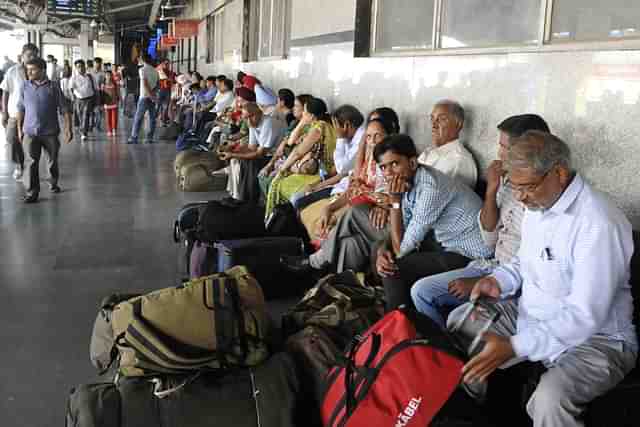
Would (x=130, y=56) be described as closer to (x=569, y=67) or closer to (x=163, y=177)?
(x=163, y=177)

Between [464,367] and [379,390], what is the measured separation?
12.0 inches

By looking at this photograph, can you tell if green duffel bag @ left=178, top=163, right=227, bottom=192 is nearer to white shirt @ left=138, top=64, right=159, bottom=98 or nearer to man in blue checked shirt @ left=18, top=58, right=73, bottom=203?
man in blue checked shirt @ left=18, top=58, right=73, bottom=203

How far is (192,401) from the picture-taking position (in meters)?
2.52

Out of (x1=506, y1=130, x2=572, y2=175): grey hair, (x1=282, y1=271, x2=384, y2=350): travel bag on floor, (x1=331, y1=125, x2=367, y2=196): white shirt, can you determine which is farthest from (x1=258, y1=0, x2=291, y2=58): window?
(x1=506, y1=130, x2=572, y2=175): grey hair

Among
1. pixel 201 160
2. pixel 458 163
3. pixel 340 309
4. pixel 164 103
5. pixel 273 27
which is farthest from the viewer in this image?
pixel 164 103

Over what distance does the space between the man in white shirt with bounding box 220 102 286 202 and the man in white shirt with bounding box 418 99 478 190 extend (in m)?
3.17

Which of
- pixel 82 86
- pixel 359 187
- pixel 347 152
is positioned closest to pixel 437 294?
pixel 359 187

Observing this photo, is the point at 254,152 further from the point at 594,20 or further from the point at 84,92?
the point at 84,92

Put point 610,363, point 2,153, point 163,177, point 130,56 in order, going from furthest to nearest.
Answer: point 130,56, point 2,153, point 163,177, point 610,363

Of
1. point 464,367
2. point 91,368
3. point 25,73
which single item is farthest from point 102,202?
point 464,367

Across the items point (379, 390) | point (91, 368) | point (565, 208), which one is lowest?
point (91, 368)

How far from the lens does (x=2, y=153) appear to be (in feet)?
38.0

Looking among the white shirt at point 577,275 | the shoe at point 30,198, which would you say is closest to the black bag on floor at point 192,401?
the white shirt at point 577,275

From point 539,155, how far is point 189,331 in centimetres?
155
